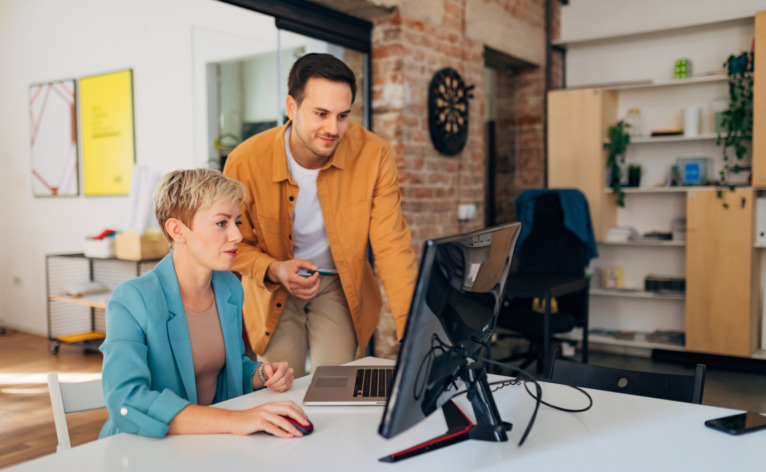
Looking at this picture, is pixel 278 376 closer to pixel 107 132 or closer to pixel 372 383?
pixel 372 383

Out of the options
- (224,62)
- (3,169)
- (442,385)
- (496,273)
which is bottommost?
(442,385)

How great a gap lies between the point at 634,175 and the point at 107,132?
12.6 ft

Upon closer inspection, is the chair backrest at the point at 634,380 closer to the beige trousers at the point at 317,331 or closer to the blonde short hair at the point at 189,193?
the beige trousers at the point at 317,331

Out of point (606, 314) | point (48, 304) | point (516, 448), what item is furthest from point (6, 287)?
point (606, 314)

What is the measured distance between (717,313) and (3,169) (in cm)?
455

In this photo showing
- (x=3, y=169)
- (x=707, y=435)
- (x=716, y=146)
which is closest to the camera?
(x=707, y=435)

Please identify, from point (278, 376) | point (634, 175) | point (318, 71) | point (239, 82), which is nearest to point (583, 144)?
point (634, 175)

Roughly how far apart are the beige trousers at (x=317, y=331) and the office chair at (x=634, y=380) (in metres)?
0.75

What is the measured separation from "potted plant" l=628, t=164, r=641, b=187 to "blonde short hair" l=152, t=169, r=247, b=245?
13.8ft

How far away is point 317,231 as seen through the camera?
2.30 meters

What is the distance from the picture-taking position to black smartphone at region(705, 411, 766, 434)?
1335mm

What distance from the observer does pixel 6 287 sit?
3.22 m

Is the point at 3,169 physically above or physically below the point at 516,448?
above

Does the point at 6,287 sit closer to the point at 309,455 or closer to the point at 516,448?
the point at 309,455
